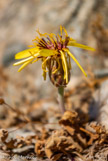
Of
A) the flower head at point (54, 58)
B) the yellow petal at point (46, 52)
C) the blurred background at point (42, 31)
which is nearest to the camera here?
the yellow petal at point (46, 52)

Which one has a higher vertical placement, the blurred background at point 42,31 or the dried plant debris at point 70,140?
the blurred background at point 42,31

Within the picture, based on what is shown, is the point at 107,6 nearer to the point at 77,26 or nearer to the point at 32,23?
the point at 77,26

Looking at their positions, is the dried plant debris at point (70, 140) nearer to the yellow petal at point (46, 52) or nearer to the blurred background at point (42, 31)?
the yellow petal at point (46, 52)

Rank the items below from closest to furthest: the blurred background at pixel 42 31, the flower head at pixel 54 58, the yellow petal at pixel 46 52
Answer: the yellow petal at pixel 46 52, the flower head at pixel 54 58, the blurred background at pixel 42 31

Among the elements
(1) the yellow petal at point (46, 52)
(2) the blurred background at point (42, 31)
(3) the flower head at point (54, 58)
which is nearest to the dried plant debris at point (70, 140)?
(3) the flower head at point (54, 58)

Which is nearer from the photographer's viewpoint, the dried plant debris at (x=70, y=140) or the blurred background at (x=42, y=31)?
the dried plant debris at (x=70, y=140)

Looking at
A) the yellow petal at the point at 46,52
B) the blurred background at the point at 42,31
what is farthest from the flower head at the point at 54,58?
the blurred background at the point at 42,31

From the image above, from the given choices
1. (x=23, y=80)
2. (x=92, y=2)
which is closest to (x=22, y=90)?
(x=23, y=80)

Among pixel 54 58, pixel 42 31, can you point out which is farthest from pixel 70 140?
pixel 42 31

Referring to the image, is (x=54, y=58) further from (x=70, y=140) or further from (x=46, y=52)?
(x=70, y=140)
